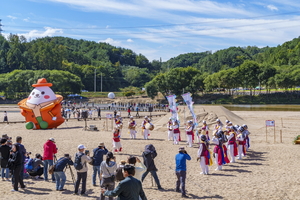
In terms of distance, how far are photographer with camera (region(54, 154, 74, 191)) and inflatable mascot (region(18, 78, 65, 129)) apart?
19.3 m

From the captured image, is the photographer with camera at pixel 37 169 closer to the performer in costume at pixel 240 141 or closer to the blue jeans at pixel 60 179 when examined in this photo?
the blue jeans at pixel 60 179

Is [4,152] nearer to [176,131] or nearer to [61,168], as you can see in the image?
[61,168]

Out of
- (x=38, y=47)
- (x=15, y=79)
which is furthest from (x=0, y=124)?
(x=38, y=47)

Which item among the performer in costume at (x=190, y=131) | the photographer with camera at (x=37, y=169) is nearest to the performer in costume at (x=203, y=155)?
the photographer with camera at (x=37, y=169)

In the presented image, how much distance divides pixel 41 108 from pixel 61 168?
20150 millimetres

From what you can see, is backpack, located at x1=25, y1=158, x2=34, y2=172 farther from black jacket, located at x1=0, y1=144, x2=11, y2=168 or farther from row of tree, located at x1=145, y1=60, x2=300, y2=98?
row of tree, located at x1=145, y1=60, x2=300, y2=98

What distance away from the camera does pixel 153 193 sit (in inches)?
450

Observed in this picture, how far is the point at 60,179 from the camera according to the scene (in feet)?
37.9

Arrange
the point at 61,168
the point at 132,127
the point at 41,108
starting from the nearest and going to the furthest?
the point at 61,168, the point at 132,127, the point at 41,108

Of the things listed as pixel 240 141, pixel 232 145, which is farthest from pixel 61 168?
pixel 240 141

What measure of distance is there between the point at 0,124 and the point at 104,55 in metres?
164

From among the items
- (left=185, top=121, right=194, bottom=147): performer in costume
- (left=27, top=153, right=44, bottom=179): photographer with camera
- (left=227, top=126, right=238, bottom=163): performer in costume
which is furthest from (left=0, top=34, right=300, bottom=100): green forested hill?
(left=27, top=153, right=44, bottom=179): photographer with camera

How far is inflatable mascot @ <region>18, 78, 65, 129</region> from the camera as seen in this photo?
2995 centimetres

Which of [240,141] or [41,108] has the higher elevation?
[41,108]
